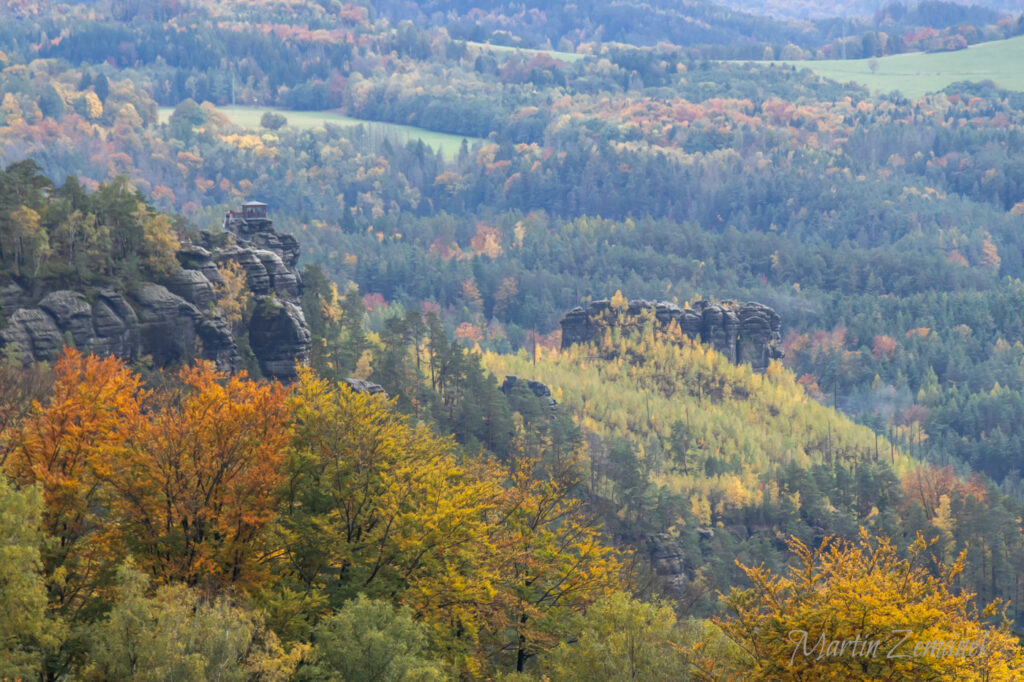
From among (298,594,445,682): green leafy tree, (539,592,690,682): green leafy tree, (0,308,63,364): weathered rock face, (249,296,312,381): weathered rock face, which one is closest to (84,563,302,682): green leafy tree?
(298,594,445,682): green leafy tree

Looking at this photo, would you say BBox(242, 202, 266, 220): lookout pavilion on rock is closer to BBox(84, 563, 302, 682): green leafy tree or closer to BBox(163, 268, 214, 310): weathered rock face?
BBox(163, 268, 214, 310): weathered rock face

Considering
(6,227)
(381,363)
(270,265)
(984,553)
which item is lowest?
(984,553)

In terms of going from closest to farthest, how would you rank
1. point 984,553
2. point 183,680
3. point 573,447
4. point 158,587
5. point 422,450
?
point 183,680
point 158,587
point 422,450
point 984,553
point 573,447

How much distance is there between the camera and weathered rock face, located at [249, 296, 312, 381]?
14075cm

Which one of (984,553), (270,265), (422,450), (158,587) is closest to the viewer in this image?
(158,587)

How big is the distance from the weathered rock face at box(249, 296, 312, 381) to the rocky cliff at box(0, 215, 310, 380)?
97 mm

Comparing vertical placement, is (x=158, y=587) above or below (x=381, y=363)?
above

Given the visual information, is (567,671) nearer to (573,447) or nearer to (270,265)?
(270,265)

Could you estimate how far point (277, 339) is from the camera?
464ft

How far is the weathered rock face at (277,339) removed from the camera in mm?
140750

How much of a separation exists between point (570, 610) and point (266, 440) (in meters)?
17.4

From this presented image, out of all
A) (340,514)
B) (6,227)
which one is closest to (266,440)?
(340,514)

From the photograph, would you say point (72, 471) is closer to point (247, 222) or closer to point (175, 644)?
point (175, 644)

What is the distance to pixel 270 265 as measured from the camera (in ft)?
495
